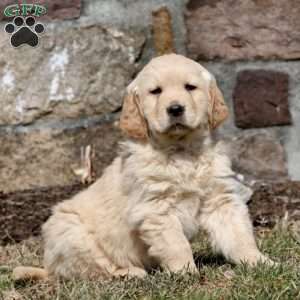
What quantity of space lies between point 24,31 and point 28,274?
1.81 m

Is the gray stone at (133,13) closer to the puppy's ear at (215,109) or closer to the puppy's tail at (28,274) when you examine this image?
the puppy's ear at (215,109)

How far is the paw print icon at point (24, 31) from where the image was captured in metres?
5.44

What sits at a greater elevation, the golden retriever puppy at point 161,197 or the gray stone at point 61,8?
the gray stone at point 61,8

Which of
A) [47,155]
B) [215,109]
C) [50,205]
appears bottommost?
[50,205]

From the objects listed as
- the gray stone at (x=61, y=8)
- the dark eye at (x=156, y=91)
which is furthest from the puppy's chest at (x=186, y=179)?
the gray stone at (x=61, y=8)

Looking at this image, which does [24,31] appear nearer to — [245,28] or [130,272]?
[245,28]

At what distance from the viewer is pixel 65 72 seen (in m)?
5.45

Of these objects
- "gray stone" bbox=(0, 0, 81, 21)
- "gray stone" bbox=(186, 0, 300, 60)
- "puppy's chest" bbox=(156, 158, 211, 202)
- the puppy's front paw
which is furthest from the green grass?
"gray stone" bbox=(0, 0, 81, 21)

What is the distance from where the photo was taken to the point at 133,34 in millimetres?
5418

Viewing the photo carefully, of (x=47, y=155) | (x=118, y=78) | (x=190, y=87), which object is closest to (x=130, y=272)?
(x=190, y=87)

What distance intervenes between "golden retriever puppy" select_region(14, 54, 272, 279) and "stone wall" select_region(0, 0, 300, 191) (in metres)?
0.86

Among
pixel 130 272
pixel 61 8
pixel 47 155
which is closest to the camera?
pixel 130 272

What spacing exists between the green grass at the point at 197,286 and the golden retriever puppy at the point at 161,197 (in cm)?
13

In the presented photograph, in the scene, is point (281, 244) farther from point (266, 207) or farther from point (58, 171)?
point (58, 171)
